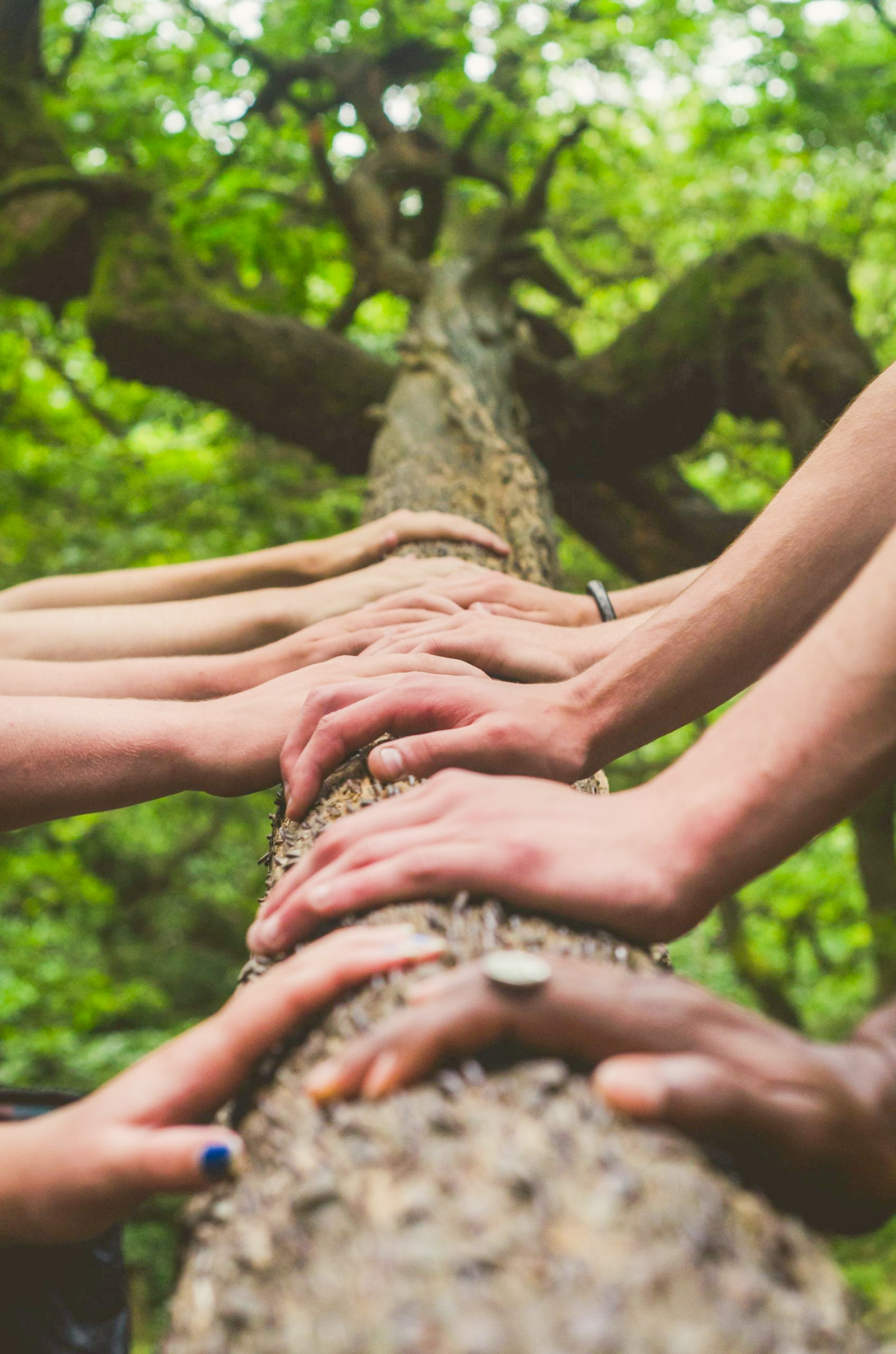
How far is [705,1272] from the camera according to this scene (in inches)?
27.5

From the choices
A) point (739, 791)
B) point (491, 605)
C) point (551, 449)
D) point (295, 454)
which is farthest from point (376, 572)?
point (295, 454)

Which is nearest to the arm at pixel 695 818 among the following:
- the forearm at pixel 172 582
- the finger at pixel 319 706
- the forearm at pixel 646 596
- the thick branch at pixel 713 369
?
the finger at pixel 319 706

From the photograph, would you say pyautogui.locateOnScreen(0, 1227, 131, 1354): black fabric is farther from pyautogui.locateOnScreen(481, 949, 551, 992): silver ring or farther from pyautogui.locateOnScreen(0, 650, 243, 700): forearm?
pyautogui.locateOnScreen(481, 949, 551, 992): silver ring

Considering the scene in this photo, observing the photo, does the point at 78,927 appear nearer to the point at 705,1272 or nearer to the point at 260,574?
the point at 260,574

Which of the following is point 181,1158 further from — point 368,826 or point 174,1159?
point 368,826

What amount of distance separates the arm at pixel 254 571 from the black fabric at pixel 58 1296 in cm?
164

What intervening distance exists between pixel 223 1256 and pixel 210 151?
289 inches

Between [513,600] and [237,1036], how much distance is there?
1.66 meters

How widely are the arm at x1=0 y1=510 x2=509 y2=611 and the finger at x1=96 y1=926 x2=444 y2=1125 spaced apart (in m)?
2.09

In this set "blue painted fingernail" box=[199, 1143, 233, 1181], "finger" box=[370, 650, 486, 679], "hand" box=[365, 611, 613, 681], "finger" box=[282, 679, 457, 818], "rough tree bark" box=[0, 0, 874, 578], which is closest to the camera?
"blue painted fingernail" box=[199, 1143, 233, 1181]

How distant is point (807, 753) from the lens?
1.06 metres

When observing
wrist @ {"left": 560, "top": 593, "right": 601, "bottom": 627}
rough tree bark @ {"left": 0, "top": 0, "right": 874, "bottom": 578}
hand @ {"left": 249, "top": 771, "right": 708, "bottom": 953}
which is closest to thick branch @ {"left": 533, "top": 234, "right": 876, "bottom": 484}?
rough tree bark @ {"left": 0, "top": 0, "right": 874, "bottom": 578}

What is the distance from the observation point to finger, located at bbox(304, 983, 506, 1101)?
0.85 metres

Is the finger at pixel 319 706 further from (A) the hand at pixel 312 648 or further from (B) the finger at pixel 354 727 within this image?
(A) the hand at pixel 312 648
